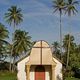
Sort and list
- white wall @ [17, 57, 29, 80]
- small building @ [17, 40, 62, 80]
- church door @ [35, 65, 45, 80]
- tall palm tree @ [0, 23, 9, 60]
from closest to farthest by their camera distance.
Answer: small building @ [17, 40, 62, 80]
white wall @ [17, 57, 29, 80]
church door @ [35, 65, 45, 80]
tall palm tree @ [0, 23, 9, 60]

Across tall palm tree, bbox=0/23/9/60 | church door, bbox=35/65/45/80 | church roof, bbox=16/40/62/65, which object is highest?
tall palm tree, bbox=0/23/9/60

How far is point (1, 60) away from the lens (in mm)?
97125

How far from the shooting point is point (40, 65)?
4859cm

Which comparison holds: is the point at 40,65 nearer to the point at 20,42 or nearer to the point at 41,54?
the point at 41,54

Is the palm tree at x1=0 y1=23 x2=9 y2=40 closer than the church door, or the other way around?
Answer: the church door

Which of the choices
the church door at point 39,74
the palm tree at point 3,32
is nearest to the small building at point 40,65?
the church door at point 39,74

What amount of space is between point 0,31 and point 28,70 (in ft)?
148

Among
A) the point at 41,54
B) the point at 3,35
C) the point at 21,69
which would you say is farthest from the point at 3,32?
the point at 41,54

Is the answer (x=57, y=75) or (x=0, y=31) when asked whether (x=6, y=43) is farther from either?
(x=57, y=75)

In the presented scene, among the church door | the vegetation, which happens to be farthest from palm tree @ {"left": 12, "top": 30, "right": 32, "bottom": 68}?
the church door

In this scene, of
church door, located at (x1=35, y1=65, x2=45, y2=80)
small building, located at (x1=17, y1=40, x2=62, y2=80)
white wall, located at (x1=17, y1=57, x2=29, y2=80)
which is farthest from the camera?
church door, located at (x1=35, y1=65, x2=45, y2=80)

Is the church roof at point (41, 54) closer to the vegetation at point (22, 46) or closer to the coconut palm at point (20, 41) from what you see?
the vegetation at point (22, 46)

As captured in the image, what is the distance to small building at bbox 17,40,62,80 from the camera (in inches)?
1811

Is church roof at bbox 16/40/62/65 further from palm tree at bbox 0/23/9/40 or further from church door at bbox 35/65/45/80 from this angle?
palm tree at bbox 0/23/9/40
